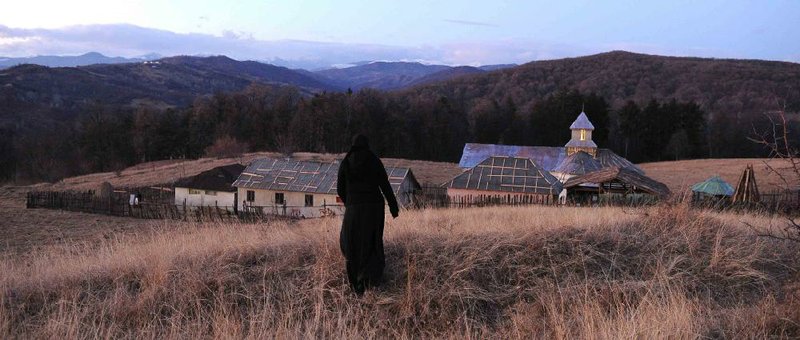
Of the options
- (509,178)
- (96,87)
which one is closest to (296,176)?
(509,178)

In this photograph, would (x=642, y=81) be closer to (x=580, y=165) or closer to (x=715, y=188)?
(x=580, y=165)

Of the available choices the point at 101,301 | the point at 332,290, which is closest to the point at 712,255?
the point at 332,290

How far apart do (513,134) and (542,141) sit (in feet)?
11.8

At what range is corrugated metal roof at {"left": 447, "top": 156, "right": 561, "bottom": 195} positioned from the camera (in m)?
29.1

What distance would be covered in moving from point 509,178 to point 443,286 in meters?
25.3

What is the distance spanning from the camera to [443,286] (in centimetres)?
535

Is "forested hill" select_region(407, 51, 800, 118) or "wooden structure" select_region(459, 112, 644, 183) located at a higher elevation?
"forested hill" select_region(407, 51, 800, 118)

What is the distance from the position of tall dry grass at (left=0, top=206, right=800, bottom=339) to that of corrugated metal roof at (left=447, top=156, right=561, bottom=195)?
2167 cm

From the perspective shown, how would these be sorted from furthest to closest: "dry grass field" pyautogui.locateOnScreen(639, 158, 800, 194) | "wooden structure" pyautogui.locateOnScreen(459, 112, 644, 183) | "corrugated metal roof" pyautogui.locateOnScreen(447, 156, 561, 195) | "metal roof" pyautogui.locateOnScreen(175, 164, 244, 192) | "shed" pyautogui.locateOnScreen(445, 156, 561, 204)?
"dry grass field" pyautogui.locateOnScreen(639, 158, 800, 194)
"metal roof" pyautogui.locateOnScreen(175, 164, 244, 192)
"wooden structure" pyautogui.locateOnScreen(459, 112, 644, 183)
"corrugated metal roof" pyautogui.locateOnScreen(447, 156, 561, 195)
"shed" pyautogui.locateOnScreen(445, 156, 561, 204)

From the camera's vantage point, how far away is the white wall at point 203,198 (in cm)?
3534

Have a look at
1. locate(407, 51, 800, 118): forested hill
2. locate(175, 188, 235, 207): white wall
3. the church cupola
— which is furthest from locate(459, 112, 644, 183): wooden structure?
locate(407, 51, 800, 118): forested hill

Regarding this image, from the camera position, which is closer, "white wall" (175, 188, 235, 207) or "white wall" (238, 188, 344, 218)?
"white wall" (238, 188, 344, 218)

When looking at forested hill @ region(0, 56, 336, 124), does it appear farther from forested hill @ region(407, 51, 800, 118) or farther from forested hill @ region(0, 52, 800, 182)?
forested hill @ region(407, 51, 800, 118)

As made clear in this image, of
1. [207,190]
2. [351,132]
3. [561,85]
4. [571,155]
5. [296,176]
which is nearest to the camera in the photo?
[296,176]
